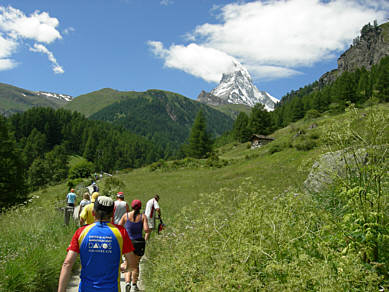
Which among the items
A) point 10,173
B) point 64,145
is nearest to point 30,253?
point 10,173

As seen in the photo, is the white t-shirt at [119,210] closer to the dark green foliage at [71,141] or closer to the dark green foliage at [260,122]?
the dark green foliage at [260,122]

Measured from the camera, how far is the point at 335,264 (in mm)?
3006

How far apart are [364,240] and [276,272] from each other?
123cm

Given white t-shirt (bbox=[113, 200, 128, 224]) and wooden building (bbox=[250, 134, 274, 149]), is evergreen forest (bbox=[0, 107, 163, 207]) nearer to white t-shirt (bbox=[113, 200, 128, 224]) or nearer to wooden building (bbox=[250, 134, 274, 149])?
wooden building (bbox=[250, 134, 274, 149])

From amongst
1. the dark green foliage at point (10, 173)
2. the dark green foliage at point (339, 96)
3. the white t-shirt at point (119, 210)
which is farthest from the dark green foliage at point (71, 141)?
the white t-shirt at point (119, 210)

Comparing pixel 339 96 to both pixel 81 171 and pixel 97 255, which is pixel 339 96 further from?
pixel 97 255

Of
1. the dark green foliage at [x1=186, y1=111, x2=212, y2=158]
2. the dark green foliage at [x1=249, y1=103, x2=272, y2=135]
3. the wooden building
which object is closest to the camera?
the wooden building

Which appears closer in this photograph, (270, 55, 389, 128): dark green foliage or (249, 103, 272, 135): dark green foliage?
(270, 55, 389, 128): dark green foliage

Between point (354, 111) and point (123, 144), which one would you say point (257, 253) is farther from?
point (123, 144)

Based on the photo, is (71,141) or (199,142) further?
(71,141)

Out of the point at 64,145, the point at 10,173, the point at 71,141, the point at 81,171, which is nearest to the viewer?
the point at 10,173

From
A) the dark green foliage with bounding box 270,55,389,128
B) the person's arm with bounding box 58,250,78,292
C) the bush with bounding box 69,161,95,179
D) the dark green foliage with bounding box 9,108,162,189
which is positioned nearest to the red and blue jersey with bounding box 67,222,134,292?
the person's arm with bounding box 58,250,78,292

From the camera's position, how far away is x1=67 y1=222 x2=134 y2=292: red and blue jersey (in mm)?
3359

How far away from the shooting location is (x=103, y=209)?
3.46 m
